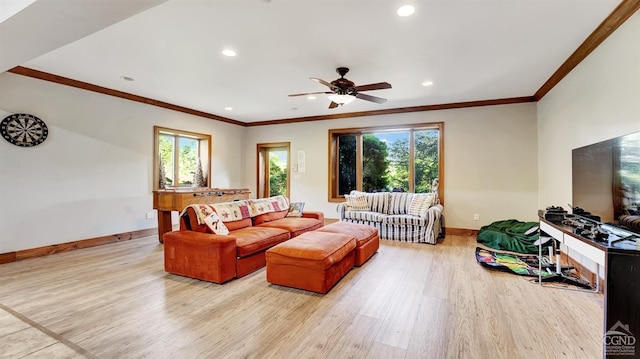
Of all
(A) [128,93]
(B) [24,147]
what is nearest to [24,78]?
(B) [24,147]

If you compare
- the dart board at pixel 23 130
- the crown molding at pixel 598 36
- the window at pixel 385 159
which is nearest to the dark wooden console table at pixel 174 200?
the dart board at pixel 23 130

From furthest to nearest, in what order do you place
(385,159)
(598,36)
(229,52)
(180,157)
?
(385,159) → (180,157) → (229,52) → (598,36)

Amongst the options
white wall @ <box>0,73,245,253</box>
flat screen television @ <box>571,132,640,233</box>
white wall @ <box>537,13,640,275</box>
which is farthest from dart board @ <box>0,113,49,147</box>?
white wall @ <box>537,13,640,275</box>

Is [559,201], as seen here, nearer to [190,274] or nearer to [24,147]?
[190,274]

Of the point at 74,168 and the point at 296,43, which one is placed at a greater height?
the point at 296,43

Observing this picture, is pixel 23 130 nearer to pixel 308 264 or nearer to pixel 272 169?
pixel 308 264

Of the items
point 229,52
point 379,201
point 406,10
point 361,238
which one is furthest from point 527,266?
point 229,52

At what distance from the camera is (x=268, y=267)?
3.05 meters

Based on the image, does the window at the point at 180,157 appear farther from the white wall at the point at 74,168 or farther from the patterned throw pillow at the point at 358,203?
the patterned throw pillow at the point at 358,203

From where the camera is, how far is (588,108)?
322cm

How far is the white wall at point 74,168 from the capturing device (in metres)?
3.88

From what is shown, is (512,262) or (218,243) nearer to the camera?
(218,243)

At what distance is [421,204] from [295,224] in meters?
2.48

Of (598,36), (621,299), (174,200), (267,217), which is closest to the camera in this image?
(621,299)
